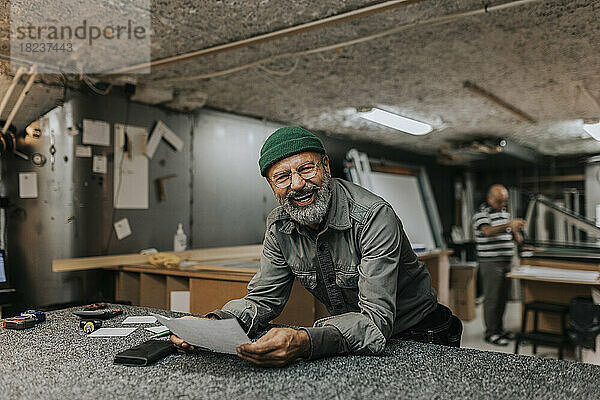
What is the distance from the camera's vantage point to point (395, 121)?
4938 mm

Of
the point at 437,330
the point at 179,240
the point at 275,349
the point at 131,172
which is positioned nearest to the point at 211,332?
the point at 275,349

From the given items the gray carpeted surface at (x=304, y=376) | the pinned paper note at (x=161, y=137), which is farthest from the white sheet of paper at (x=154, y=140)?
the gray carpeted surface at (x=304, y=376)

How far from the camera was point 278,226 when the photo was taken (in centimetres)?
178

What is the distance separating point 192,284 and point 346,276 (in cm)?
151

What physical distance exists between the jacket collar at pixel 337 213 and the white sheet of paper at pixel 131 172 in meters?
2.18

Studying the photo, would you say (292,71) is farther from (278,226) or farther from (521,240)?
(521,240)

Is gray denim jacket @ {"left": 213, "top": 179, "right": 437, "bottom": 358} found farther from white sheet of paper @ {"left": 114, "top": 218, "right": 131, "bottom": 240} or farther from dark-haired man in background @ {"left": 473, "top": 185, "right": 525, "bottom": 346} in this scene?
dark-haired man in background @ {"left": 473, "top": 185, "right": 525, "bottom": 346}

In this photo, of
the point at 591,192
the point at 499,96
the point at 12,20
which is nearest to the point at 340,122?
the point at 499,96

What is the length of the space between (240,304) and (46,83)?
229cm

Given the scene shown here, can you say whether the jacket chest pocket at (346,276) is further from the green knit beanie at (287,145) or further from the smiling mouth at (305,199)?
the green knit beanie at (287,145)

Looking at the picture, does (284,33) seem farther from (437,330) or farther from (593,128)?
(593,128)

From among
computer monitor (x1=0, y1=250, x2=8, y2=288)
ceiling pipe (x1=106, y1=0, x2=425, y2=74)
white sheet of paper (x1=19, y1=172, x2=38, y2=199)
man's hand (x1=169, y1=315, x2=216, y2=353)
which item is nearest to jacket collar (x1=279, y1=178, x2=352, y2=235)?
man's hand (x1=169, y1=315, x2=216, y2=353)

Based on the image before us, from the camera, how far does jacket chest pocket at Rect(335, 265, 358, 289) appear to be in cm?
168

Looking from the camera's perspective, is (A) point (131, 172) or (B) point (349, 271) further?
(A) point (131, 172)
